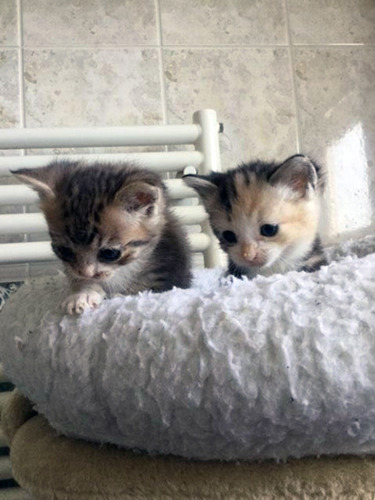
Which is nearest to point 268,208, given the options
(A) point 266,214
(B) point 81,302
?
(A) point 266,214

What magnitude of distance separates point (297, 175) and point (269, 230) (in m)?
0.11

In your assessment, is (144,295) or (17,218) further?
(17,218)

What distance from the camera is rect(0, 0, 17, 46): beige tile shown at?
166 cm

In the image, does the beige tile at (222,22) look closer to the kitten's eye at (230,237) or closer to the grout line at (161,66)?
the grout line at (161,66)

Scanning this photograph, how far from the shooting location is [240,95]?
1801 millimetres

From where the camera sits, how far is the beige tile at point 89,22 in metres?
1.67

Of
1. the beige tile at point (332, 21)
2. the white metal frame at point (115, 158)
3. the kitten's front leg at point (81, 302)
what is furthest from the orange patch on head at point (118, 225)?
the beige tile at point (332, 21)

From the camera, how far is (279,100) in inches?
72.0

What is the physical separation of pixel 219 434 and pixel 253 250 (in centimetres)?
52

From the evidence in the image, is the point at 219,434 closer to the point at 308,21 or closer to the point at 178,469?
the point at 178,469

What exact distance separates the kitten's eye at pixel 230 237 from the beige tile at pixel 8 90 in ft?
2.70

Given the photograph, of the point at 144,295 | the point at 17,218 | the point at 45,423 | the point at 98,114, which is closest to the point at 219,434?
the point at 144,295

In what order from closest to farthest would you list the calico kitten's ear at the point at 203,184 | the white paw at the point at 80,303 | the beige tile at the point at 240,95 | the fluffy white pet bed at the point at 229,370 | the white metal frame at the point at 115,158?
the fluffy white pet bed at the point at 229,370
the white paw at the point at 80,303
the calico kitten's ear at the point at 203,184
the white metal frame at the point at 115,158
the beige tile at the point at 240,95

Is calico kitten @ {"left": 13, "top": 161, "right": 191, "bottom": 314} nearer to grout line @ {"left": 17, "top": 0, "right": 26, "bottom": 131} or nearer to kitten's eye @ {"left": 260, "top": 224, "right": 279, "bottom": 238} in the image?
kitten's eye @ {"left": 260, "top": 224, "right": 279, "bottom": 238}
